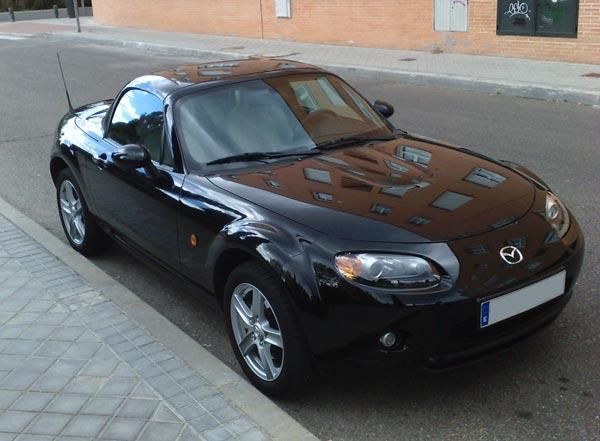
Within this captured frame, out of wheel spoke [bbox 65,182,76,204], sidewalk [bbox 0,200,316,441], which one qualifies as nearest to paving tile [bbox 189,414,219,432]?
sidewalk [bbox 0,200,316,441]

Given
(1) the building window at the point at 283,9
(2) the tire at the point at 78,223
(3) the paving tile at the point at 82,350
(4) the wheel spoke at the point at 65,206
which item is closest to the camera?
(3) the paving tile at the point at 82,350

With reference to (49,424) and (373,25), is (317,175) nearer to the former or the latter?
(49,424)

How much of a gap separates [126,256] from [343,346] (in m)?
2.96

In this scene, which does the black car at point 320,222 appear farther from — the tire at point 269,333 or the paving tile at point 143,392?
the paving tile at point 143,392

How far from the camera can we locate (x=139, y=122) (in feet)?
15.4

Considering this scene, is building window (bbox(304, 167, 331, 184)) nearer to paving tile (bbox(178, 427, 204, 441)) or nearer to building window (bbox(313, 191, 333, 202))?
building window (bbox(313, 191, 333, 202))

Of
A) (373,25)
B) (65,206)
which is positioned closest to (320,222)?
(65,206)

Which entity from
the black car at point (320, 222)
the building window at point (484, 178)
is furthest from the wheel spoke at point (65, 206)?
the building window at point (484, 178)

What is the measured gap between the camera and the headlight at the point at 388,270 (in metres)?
3.01

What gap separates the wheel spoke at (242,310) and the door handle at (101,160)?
1837mm

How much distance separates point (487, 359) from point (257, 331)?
3.74ft

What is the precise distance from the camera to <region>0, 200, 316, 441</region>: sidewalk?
10.3 ft

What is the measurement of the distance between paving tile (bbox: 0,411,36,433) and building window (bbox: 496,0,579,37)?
13.3 meters

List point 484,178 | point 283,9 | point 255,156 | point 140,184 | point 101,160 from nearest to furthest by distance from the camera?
1. point 484,178
2. point 255,156
3. point 140,184
4. point 101,160
5. point 283,9
